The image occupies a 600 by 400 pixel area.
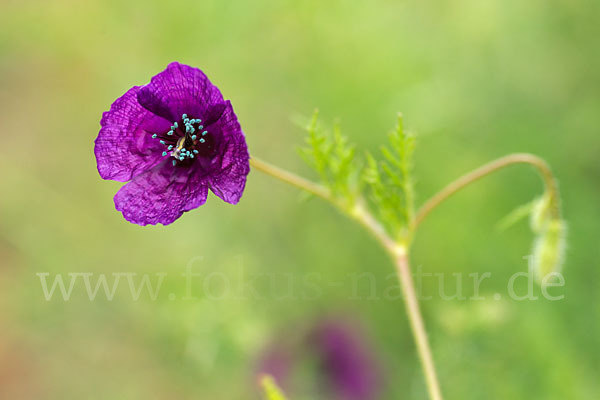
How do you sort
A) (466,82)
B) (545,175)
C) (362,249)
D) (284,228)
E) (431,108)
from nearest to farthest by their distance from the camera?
(545,175) → (431,108) → (466,82) → (362,249) → (284,228)

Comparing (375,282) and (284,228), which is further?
(284,228)

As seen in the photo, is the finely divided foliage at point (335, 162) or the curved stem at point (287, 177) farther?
the finely divided foliage at point (335, 162)

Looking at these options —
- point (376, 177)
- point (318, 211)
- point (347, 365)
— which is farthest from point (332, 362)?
point (376, 177)

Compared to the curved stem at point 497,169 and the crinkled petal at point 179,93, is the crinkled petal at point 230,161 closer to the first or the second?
the crinkled petal at point 179,93

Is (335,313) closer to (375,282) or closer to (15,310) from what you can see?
(375,282)

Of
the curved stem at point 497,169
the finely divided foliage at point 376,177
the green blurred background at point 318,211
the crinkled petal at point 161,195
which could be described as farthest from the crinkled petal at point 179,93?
the green blurred background at point 318,211

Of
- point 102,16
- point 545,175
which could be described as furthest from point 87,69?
point 545,175
